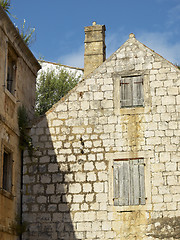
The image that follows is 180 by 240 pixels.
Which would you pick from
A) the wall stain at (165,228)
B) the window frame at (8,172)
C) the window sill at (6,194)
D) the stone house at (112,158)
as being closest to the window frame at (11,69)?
the stone house at (112,158)

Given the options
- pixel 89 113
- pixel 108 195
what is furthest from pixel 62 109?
pixel 108 195

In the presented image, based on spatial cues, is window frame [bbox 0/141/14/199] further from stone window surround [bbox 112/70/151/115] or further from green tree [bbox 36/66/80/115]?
green tree [bbox 36/66/80/115]

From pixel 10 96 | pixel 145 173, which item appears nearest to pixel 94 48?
pixel 10 96

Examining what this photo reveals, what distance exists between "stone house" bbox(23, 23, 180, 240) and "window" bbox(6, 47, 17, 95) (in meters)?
1.25

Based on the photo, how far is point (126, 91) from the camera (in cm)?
1288

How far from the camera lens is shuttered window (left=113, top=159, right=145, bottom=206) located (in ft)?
39.0

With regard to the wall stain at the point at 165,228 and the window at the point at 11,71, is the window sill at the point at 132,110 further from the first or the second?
the window at the point at 11,71

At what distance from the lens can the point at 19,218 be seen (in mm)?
12031

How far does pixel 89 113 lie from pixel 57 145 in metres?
1.24

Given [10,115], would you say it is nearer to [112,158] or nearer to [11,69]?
[11,69]

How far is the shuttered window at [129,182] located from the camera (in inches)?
468

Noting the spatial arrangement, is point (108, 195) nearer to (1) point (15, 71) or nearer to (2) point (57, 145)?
(2) point (57, 145)

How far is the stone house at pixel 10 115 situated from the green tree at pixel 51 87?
22.6ft

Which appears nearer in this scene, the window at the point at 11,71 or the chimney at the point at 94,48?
the window at the point at 11,71
